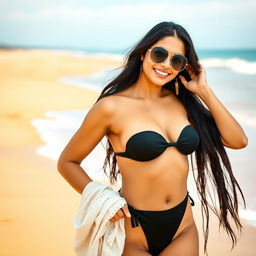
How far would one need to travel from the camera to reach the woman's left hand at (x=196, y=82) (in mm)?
3848

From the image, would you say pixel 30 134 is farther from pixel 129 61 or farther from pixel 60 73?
pixel 60 73

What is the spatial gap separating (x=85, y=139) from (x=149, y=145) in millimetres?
442

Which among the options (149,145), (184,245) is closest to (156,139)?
(149,145)

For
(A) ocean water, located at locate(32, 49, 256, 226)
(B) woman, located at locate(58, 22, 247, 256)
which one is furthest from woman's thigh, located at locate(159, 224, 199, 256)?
(A) ocean water, located at locate(32, 49, 256, 226)

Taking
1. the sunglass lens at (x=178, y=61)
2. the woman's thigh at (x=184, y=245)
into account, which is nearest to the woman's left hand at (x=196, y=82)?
the sunglass lens at (x=178, y=61)

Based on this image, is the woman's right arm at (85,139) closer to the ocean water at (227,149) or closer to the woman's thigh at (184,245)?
the ocean water at (227,149)

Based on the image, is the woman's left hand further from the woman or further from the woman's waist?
the woman's waist

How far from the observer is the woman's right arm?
11.3 feet

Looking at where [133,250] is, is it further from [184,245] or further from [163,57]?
[163,57]

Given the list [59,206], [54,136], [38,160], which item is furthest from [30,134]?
[59,206]

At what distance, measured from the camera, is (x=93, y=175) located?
24.8ft

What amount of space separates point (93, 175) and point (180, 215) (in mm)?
4116

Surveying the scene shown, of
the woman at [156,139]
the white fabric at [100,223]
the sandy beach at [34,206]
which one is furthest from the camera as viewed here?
the sandy beach at [34,206]

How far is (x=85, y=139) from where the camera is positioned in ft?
11.6
